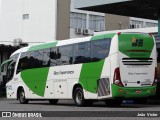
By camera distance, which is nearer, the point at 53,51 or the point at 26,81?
the point at 53,51

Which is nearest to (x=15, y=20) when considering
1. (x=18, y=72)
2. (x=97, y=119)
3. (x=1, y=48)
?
(x=1, y=48)

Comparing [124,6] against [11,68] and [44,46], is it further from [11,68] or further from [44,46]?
[11,68]

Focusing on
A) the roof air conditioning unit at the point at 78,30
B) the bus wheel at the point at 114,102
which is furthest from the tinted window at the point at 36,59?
the roof air conditioning unit at the point at 78,30

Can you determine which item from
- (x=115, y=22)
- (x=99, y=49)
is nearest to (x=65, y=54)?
(x=99, y=49)

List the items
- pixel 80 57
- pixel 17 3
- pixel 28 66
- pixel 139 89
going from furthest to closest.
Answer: pixel 17 3 → pixel 28 66 → pixel 80 57 → pixel 139 89

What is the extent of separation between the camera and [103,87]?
21469 mm

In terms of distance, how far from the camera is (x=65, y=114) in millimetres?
14664

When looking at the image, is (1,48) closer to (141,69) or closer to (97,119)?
(141,69)

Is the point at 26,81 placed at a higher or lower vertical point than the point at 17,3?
lower

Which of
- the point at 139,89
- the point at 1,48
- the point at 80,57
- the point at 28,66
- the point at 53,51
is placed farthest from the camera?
the point at 1,48

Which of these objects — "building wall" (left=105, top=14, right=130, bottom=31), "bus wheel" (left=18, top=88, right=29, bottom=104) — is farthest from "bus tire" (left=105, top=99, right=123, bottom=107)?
"building wall" (left=105, top=14, right=130, bottom=31)

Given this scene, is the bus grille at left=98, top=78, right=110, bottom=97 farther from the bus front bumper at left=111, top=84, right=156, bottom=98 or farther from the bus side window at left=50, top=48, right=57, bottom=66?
the bus side window at left=50, top=48, right=57, bottom=66

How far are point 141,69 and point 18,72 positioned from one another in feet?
30.2

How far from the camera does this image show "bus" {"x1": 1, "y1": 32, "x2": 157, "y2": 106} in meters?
21.0
